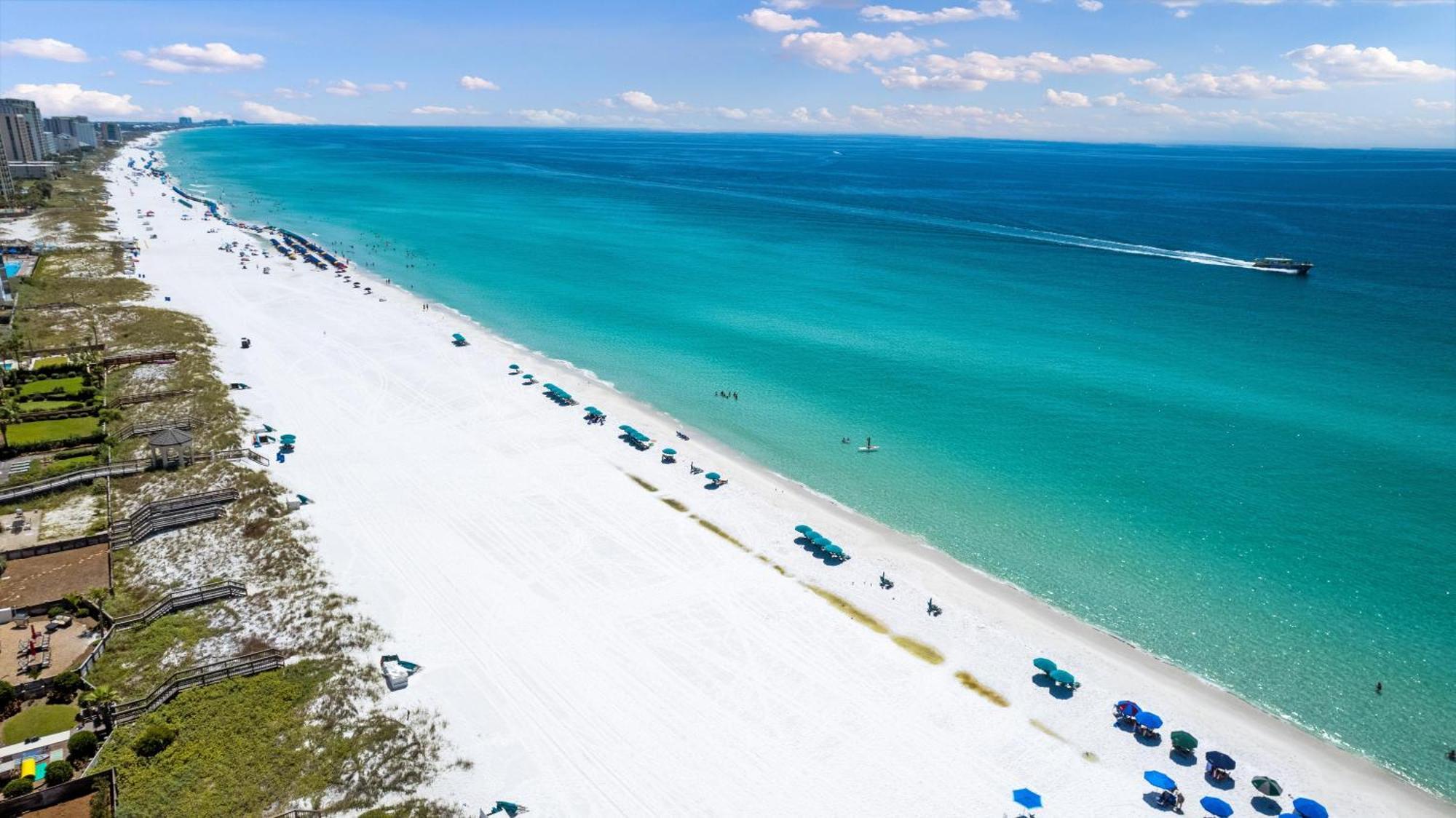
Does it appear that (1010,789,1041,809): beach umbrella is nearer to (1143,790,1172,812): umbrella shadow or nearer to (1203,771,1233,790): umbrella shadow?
(1143,790,1172,812): umbrella shadow

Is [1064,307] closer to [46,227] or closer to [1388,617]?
[1388,617]

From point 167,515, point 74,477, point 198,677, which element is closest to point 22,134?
point 74,477

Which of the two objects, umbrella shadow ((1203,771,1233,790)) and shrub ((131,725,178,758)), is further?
umbrella shadow ((1203,771,1233,790))

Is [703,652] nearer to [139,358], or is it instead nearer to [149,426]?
[149,426]

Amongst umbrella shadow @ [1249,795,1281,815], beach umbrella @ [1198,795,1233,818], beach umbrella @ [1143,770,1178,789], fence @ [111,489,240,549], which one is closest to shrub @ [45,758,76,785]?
fence @ [111,489,240,549]

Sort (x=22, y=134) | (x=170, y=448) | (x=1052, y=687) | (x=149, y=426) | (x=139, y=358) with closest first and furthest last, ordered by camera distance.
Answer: (x=1052, y=687) → (x=170, y=448) → (x=149, y=426) → (x=139, y=358) → (x=22, y=134)

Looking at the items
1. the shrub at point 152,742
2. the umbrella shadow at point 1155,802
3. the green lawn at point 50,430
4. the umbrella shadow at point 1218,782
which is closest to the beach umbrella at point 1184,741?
the umbrella shadow at point 1218,782
